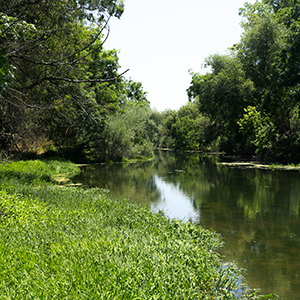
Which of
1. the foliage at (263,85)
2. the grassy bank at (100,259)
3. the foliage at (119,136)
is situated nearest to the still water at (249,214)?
the grassy bank at (100,259)

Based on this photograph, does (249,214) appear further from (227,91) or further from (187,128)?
(187,128)

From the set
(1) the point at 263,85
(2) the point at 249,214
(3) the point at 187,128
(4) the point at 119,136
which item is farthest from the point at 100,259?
(3) the point at 187,128

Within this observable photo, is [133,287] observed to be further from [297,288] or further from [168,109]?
[168,109]

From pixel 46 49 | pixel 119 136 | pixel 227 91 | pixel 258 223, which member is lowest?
pixel 258 223

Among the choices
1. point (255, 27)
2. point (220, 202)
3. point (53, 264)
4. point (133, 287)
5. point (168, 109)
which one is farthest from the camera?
point (168, 109)

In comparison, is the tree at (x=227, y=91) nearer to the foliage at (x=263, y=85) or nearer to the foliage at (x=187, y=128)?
the foliage at (x=263, y=85)

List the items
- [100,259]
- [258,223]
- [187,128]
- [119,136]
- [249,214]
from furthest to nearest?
1. [187,128]
2. [119,136]
3. [249,214]
4. [258,223]
5. [100,259]

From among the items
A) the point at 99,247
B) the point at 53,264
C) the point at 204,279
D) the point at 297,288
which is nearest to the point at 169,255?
the point at 204,279

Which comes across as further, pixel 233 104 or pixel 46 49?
pixel 233 104

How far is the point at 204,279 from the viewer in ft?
15.6

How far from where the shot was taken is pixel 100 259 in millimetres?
4414

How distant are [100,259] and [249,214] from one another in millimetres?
7624

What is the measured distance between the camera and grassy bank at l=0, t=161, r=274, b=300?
377cm

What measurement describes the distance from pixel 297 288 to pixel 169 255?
7.75 ft
